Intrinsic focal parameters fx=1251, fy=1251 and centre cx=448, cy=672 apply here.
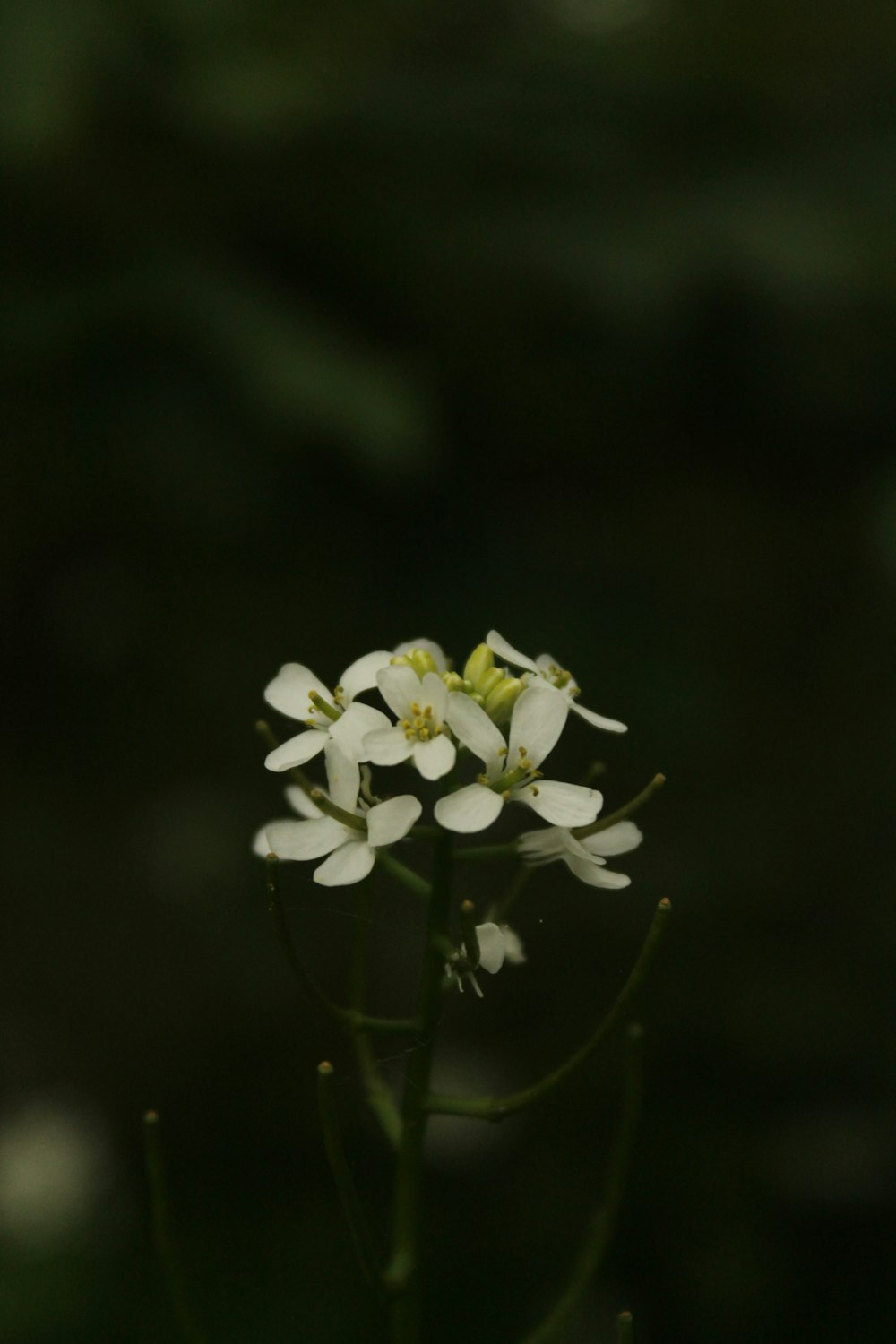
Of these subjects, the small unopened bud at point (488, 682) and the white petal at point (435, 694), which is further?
the small unopened bud at point (488, 682)

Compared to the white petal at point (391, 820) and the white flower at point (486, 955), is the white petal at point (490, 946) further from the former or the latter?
the white petal at point (391, 820)

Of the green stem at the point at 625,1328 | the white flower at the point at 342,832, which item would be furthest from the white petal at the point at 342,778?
the green stem at the point at 625,1328

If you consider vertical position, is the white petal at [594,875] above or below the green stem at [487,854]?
above

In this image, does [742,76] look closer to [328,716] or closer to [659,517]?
[659,517]

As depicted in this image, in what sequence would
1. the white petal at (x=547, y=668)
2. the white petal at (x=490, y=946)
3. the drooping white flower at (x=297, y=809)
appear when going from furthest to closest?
the white petal at (x=547, y=668) → the drooping white flower at (x=297, y=809) → the white petal at (x=490, y=946)

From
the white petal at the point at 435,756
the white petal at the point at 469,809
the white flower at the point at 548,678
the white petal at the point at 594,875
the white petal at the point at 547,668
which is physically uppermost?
the white flower at the point at 548,678

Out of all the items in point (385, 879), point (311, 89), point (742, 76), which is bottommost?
point (385, 879)

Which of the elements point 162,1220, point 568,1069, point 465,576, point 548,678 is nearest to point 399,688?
point 548,678

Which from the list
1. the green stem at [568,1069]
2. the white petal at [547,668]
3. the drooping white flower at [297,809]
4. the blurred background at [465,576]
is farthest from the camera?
the blurred background at [465,576]

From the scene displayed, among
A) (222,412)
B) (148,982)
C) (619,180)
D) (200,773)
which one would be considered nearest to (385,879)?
(200,773)
